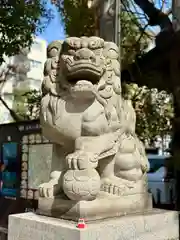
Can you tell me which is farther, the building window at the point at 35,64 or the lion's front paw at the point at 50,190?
the building window at the point at 35,64

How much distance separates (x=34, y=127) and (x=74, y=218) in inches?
125

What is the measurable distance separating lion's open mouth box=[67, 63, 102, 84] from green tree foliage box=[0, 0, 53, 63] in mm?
3074

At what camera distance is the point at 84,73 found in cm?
278

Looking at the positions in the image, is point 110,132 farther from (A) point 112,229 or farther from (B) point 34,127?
(B) point 34,127

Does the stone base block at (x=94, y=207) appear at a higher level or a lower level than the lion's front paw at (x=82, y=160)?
lower

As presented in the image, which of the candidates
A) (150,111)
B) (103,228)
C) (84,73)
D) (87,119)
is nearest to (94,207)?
(103,228)

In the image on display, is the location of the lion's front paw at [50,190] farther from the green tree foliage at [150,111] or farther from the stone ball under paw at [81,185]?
the green tree foliage at [150,111]

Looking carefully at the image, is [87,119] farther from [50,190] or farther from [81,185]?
[50,190]

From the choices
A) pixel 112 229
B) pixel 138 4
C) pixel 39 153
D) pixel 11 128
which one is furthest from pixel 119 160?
pixel 138 4

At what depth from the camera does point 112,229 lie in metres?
2.58

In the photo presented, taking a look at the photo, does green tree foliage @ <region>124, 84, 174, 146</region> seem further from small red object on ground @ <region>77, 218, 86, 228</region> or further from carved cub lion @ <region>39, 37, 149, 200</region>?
small red object on ground @ <region>77, 218, 86, 228</region>

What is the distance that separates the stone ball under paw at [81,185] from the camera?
2520mm

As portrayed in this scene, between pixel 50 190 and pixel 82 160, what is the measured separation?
1.38 ft

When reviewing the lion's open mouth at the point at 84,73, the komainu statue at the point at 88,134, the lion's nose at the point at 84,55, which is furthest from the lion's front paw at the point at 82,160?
the lion's nose at the point at 84,55
